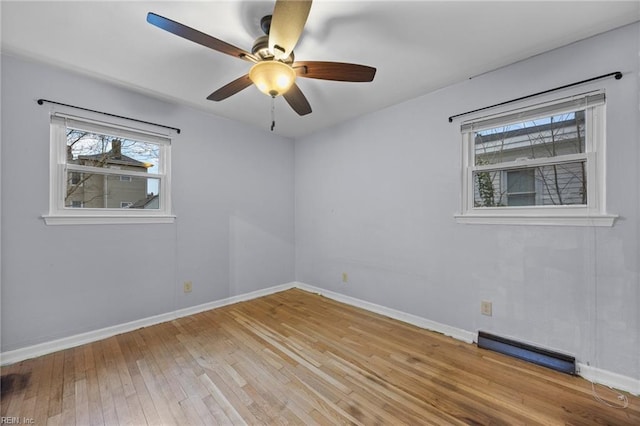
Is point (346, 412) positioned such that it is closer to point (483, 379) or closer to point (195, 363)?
point (483, 379)

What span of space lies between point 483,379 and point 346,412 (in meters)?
1.05

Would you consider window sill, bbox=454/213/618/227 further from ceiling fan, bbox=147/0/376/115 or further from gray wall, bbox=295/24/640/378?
ceiling fan, bbox=147/0/376/115

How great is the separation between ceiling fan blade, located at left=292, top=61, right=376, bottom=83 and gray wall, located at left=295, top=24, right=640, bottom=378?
1329mm

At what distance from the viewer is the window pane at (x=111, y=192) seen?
2.38 metres

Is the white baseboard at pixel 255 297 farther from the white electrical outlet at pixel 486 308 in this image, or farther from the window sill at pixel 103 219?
the window sill at pixel 103 219

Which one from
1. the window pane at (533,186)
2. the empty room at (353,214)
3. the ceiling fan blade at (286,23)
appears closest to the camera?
the ceiling fan blade at (286,23)

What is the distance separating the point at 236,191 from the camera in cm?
347

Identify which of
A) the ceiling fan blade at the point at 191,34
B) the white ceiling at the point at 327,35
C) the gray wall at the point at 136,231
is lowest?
the gray wall at the point at 136,231

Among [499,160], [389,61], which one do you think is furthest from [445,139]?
[389,61]

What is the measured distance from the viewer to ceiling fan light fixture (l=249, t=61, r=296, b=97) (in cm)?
148

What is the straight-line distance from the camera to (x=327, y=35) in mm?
1799

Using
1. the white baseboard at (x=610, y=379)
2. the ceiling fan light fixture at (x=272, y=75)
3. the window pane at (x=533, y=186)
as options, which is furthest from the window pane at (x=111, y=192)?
the white baseboard at (x=610, y=379)

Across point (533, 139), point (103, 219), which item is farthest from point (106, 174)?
point (533, 139)

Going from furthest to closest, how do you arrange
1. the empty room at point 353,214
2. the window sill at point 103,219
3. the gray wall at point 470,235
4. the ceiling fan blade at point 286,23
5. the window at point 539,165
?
the window sill at point 103,219, the window at point 539,165, the gray wall at point 470,235, the empty room at point 353,214, the ceiling fan blade at point 286,23
